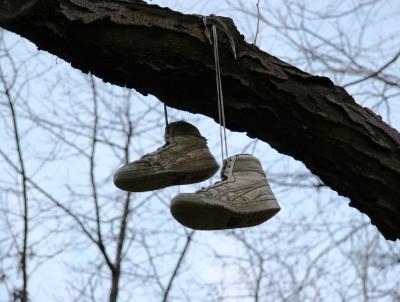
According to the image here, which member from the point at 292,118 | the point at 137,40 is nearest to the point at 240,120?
the point at 292,118

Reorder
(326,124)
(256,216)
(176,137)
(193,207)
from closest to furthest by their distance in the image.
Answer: (193,207), (256,216), (326,124), (176,137)

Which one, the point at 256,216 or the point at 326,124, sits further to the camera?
the point at 326,124

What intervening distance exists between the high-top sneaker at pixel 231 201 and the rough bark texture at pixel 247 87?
0.15 meters

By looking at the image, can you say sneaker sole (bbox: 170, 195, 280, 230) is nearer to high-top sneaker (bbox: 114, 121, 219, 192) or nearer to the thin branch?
high-top sneaker (bbox: 114, 121, 219, 192)

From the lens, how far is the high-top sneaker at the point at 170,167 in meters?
1.92

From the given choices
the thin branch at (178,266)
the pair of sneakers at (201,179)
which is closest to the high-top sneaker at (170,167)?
the pair of sneakers at (201,179)

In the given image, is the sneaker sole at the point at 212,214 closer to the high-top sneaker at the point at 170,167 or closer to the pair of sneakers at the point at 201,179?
the pair of sneakers at the point at 201,179

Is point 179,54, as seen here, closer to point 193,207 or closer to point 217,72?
point 217,72

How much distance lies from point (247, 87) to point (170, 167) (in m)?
0.36

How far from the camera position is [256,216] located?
1809mm

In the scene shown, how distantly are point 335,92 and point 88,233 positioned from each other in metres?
2.67

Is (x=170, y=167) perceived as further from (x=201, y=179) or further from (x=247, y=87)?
(x=247, y=87)

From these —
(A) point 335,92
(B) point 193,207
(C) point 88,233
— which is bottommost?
(B) point 193,207

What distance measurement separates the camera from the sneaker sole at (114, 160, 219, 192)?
75.4 inches
